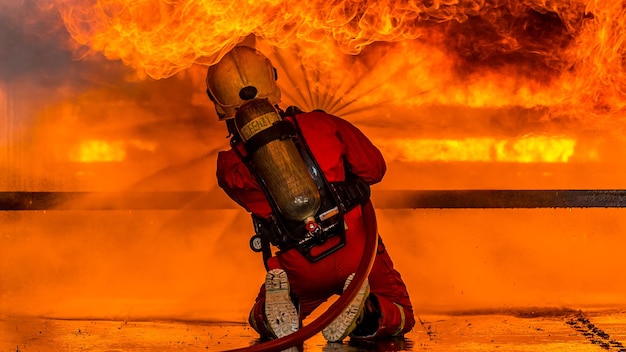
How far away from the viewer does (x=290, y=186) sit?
162 inches

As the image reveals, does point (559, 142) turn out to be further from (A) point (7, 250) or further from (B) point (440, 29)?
(A) point (7, 250)

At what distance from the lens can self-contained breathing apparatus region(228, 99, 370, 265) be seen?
414 centimetres

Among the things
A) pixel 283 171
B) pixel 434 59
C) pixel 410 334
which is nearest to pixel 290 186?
pixel 283 171

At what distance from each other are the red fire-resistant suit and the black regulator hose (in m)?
0.01

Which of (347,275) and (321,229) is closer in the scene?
(321,229)

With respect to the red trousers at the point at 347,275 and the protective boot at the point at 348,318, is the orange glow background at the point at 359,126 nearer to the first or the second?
the red trousers at the point at 347,275

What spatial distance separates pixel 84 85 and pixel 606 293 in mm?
3710

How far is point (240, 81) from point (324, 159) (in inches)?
19.1

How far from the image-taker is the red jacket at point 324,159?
4.39 metres

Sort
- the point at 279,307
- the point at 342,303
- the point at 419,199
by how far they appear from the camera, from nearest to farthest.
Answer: the point at 342,303, the point at 279,307, the point at 419,199

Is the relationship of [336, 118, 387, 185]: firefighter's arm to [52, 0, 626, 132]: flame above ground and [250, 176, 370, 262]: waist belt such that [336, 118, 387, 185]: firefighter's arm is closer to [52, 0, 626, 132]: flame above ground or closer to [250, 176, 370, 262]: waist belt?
[250, 176, 370, 262]: waist belt

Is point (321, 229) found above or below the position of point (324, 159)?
below

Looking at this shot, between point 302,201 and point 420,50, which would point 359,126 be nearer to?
point 420,50

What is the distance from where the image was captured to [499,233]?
7.28m
